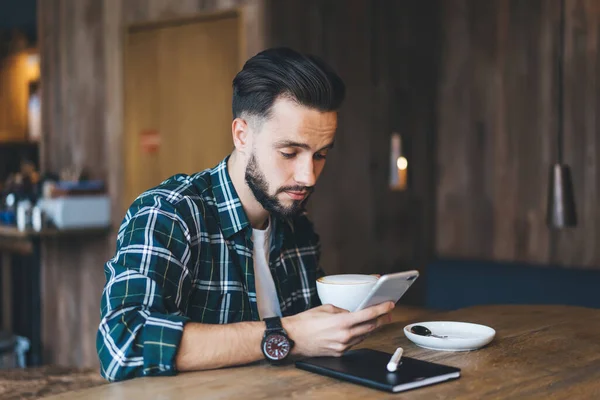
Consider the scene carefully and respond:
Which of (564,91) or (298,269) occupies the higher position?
(564,91)

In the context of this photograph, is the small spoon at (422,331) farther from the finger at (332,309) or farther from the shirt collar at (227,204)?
the shirt collar at (227,204)

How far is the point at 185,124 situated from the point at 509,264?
1798 mm

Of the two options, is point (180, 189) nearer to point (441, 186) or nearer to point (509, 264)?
point (509, 264)

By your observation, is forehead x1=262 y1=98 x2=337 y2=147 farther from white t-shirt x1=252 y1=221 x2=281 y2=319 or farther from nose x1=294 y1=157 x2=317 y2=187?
white t-shirt x1=252 y1=221 x2=281 y2=319

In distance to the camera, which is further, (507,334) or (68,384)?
(68,384)

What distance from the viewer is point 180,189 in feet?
6.47

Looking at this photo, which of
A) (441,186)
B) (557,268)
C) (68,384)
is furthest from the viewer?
(441,186)

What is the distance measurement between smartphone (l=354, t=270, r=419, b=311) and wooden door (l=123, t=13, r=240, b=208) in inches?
88.2

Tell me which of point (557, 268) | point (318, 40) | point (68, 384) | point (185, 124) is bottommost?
point (68, 384)

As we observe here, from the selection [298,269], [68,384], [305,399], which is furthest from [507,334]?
[68,384]

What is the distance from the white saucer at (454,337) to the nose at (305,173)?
17.2 inches

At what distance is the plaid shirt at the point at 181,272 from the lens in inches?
64.2

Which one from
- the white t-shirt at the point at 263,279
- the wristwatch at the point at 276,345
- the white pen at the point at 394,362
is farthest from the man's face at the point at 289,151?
the white pen at the point at 394,362

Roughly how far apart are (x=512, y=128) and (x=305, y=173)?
239cm
